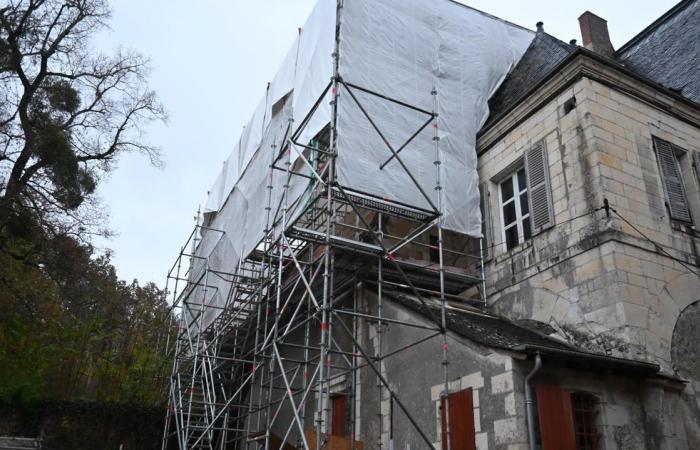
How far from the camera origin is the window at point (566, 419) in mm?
7266

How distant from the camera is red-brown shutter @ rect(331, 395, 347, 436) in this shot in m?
10.7

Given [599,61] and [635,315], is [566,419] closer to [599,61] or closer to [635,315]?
[635,315]

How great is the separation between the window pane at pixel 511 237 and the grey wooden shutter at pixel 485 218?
0.32m

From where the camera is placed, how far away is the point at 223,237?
55.7 ft

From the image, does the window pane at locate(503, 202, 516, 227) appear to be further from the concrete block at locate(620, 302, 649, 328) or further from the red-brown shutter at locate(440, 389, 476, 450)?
the red-brown shutter at locate(440, 389, 476, 450)

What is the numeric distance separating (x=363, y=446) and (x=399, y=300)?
2.37 meters

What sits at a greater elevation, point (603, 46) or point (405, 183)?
point (603, 46)

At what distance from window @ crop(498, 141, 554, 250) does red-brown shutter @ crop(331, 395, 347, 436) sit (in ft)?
13.5

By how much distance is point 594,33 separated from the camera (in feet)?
46.9

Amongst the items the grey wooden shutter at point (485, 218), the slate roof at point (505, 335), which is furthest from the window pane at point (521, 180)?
the slate roof at point (505, 335)

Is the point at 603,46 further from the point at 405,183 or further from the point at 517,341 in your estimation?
the point at 517,341

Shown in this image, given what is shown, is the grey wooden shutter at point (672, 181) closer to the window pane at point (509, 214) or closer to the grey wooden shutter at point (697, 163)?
the grey wooden shutter at point (697, 163)

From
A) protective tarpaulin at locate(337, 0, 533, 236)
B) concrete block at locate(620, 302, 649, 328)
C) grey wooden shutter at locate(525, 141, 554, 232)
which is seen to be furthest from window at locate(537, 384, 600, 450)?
protective tarpaulin at locate(337, 0, 533, 236)

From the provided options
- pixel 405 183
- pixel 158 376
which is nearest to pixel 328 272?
pixel 405 183
